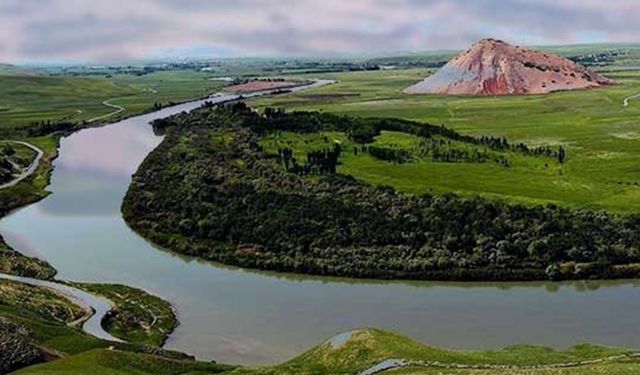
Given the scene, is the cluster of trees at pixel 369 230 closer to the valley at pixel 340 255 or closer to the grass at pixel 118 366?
the valley at pixel 340 255

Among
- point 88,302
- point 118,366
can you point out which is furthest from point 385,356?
point 88,302

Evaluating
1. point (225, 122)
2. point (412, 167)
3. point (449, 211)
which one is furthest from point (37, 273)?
point (225, 122)

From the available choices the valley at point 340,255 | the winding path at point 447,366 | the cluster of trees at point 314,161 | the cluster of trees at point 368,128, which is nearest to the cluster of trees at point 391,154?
the valley at point 340,255

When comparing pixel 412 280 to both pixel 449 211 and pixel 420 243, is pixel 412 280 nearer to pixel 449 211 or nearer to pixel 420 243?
pixel 420 243

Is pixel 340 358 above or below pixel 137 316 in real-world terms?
above

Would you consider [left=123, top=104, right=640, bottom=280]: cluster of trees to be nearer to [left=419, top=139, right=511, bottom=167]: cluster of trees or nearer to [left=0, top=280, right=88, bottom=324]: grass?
[left=0, top=280, right=88, bottom=324]: grass

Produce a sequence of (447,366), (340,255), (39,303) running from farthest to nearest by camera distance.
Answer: (340,255)
(39,303)
(447,366)

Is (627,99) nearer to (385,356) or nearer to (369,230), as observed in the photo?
(369,230)

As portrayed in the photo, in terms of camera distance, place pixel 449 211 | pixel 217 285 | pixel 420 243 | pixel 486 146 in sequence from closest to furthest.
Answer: pixel 217 285 < pixel 420 243 < pixel 449 211 < pixel 486 146
